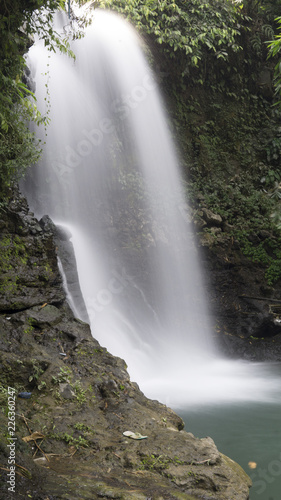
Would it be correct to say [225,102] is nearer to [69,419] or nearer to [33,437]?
[69,419]

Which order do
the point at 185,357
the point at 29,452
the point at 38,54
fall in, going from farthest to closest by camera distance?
the point at 38,54 → the point at 185,357 → the point at 29,452

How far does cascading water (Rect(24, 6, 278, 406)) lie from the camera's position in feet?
24.0

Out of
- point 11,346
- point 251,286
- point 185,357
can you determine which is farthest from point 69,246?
point 251,286

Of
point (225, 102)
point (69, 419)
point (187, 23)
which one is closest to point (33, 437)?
point (69, 419)

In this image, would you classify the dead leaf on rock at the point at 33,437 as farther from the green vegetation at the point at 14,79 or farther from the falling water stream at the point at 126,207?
the falling water stream at the point at 126,207

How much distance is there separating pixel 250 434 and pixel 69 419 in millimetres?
2501

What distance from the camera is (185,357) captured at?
7832 millimetres

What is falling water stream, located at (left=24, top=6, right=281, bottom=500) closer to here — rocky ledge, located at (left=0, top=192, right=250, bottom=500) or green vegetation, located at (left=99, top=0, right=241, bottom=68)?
green vegetation, located at (left=99, top=0, right=241, bottom=68)

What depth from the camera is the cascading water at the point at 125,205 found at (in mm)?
7312

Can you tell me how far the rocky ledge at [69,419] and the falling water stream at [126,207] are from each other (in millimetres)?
2347

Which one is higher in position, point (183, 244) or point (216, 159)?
point (216, 159)

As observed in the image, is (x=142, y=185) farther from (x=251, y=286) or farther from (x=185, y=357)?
(x=185, y=357)

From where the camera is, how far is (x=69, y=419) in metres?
3.02

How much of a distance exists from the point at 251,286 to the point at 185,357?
92.9 inches
